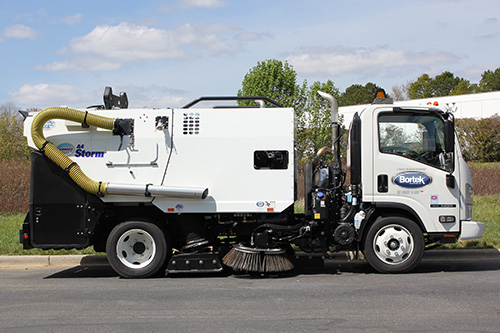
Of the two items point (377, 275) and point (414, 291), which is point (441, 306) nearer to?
point (414, 291)

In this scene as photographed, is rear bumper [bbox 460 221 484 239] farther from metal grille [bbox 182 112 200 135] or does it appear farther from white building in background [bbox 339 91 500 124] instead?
white building in background [bbox 339 91 500 124]

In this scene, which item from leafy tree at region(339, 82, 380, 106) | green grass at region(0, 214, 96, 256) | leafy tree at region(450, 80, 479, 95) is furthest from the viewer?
leafy tree at region(339, 82, 380, 106)

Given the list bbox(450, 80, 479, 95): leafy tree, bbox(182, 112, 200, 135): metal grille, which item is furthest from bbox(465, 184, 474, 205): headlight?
bbox(450, 80, 479, 95): leafy tree

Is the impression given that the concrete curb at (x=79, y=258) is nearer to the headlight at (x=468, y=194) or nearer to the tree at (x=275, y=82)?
the headlight at (x=468, y=194)

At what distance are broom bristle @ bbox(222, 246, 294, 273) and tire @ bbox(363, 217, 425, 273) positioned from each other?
52.6 inches

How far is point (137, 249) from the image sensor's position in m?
8.47

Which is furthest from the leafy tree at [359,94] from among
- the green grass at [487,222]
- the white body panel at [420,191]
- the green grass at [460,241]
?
the white body panel at [420,191]

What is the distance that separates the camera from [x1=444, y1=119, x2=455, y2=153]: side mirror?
806 cm

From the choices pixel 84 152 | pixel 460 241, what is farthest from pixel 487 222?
pixel 84 152

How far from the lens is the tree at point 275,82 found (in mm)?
26562

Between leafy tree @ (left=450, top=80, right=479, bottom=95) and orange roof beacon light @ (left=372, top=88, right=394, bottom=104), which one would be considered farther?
leafy tree @ (left=450, top=80, right=479, bottom=95)

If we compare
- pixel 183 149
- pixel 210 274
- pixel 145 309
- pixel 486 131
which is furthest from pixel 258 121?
pixel 486 131

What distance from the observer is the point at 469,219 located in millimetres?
8469

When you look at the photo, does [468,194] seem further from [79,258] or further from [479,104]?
[479,104]
